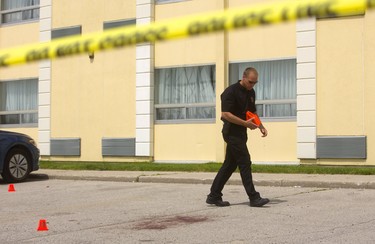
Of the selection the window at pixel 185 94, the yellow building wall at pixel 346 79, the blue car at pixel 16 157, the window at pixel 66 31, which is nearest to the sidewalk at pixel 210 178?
the blue car at pixel 16 157

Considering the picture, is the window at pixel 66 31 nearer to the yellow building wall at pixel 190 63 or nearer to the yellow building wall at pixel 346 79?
the yellow building wall at pixel 190 63

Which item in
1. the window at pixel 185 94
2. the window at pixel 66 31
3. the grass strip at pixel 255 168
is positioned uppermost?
the window at pixel 66 31

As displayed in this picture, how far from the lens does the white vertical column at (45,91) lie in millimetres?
19750

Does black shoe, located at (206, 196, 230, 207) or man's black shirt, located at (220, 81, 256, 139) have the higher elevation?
man's black shirt, located at (220, 81, 256, 139)

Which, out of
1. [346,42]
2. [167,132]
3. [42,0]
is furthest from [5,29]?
[346,42]

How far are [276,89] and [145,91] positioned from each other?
3.67 meters

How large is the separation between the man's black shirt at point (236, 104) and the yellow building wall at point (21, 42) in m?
12.6

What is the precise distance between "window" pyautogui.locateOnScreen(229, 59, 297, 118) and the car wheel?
6.02 meters

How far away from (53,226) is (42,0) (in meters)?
13.9

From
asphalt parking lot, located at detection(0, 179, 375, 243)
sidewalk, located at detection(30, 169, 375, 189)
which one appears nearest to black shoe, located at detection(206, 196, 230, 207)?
asphalt parking lot, located at detection(0, 179, 375, 243)

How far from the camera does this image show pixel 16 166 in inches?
536

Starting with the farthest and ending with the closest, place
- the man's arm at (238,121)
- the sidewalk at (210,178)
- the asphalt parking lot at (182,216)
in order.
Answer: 1. the sidewalk at (210,178)
2. the man's arm at (238,121)
3. the asphalt parking lot at (182,216)

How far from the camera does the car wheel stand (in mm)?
13416

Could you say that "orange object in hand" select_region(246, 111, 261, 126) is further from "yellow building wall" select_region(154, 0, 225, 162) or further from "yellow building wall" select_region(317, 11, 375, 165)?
"yellow building wall" select_region(154, 0, 225, 162)
